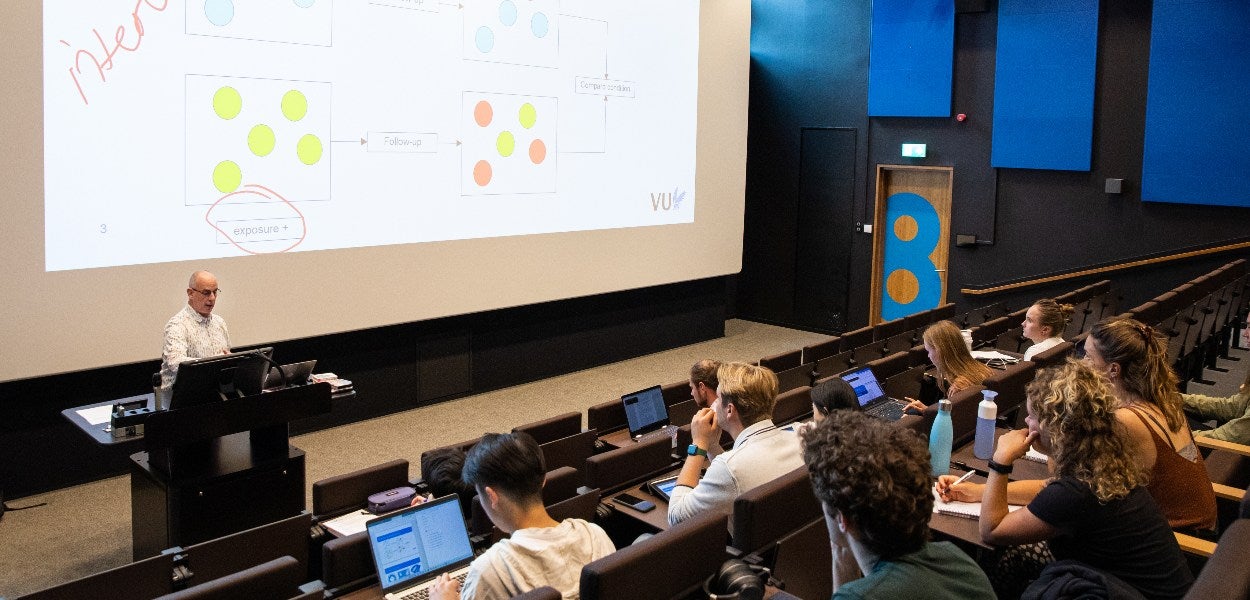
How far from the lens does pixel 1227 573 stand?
234 centimetres

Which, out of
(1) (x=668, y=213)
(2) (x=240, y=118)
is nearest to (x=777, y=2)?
(1) (x=668, y=213)

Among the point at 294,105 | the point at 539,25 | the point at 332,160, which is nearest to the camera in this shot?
the point at 294,105

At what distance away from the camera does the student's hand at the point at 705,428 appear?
3.81 meters

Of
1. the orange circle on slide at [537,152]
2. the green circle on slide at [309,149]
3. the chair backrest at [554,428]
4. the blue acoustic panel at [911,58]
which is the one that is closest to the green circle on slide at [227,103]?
the green circle on slide at [309,149]

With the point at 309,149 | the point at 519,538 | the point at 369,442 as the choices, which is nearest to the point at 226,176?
the point at 309,149

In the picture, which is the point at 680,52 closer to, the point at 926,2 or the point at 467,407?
the point at 926,2

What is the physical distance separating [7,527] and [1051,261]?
29.9ft

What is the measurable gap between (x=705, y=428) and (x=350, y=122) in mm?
4379

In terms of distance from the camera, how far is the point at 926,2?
420 inches

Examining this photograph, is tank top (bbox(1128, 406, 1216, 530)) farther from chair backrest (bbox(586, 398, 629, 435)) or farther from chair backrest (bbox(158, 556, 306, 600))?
chair backrest (bbox(158, 556, 306, 600))

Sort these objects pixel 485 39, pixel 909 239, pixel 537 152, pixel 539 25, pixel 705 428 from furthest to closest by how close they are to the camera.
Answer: pixel 909 239 < pixel 537 152 < pixel 539 25 < pixel 485 39 < pixel 705 428

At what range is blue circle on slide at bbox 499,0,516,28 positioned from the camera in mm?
8086

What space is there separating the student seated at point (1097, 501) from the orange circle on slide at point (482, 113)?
5855 millimetres

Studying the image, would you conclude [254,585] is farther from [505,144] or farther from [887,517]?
[505,144]
